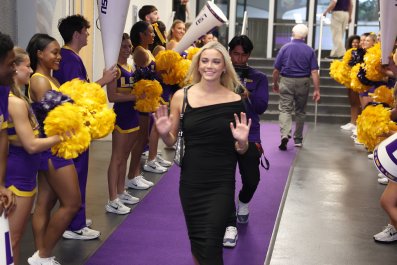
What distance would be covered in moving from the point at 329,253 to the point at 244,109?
173cm

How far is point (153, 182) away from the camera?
6871mm

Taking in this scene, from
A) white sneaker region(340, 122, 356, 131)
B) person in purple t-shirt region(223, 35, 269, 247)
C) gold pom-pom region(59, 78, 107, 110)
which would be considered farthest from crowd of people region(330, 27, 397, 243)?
white sneaker region(340, 122, 356, 131)

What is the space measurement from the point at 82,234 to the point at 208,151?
1.88m

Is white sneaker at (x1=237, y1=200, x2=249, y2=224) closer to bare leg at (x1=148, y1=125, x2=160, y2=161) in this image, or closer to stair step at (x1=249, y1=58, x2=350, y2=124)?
bare leg at (x1=148, y1=125, x2=160, y2=161)

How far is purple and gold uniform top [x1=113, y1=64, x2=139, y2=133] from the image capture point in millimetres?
5523

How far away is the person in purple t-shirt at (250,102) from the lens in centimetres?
483

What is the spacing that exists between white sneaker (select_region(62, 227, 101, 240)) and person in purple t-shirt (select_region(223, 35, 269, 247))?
1.04 metres

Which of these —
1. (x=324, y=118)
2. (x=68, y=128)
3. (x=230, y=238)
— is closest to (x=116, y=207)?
(x=230, y=238)

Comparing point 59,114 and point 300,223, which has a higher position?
point 59,114

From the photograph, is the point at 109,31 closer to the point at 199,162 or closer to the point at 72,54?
the point at 72,54

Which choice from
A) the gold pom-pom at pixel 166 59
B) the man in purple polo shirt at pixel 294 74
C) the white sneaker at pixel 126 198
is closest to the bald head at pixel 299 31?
the man in purple polo shirt at pixel 294 74

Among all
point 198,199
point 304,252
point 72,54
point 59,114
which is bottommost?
point 304,252

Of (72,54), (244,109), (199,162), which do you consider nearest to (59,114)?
(199,162)

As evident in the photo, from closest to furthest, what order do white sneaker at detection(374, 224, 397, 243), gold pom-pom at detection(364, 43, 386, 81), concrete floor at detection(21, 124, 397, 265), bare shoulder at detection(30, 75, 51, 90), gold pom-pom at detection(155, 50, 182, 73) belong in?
bare shoulder at detection(30, 75, 51, 90)
concrete floor at detection(21, 124, 397, 265)
white sneaker at detection(374, 224, 397, 243)
gold pom-pom at detection(364, 43, 386, 81)
gold pom-pom at detection(155, 50, 182, 73)
